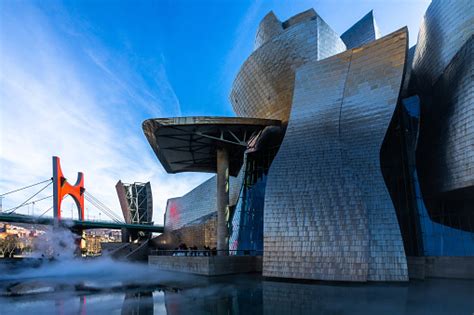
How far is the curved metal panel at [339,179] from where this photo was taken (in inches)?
521

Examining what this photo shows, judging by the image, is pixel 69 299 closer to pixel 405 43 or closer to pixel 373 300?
pixel 373 300

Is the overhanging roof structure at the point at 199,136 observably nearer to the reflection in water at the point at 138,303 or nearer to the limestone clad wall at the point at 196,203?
the limestone clad wall at the point at 196,203

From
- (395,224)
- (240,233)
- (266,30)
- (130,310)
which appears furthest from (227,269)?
(266,30)

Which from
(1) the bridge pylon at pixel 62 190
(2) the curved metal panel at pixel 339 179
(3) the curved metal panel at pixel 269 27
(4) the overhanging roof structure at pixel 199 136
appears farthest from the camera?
(1) the bridge pylon at pixel 62 190

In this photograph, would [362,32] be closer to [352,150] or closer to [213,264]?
[352,150]

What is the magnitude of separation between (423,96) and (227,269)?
1654 cm

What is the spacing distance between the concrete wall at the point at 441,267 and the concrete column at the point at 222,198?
11576 millimetres

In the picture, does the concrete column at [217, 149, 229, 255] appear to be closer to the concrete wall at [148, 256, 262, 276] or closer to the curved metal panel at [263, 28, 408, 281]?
the concrete wall at [148, 256, 262, 276]

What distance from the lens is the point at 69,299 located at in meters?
9.67

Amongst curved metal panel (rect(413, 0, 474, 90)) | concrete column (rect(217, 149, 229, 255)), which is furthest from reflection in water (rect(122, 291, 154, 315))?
curved metal panel (rect(413, 0, 474, 90))

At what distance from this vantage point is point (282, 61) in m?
24.5

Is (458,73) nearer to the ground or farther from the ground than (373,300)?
farther from the ground

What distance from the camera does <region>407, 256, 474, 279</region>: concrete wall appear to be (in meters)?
13.9

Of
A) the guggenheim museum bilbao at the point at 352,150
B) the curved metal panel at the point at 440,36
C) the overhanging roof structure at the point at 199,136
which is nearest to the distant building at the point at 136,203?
the overhanging roof structure at the point at 199,136
